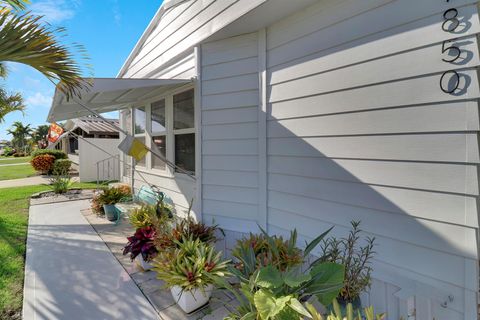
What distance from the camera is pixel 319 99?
2553 millimetres

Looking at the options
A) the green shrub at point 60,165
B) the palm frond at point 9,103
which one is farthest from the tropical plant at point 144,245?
the green shrub at point 60,165

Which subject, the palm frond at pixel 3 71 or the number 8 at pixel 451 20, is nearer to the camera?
the number 8 at pixel 451 20

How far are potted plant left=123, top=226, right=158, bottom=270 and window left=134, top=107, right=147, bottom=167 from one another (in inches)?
110

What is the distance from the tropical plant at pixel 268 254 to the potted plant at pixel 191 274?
0.21m

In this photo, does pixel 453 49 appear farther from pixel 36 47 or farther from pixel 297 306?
pixel 36 47

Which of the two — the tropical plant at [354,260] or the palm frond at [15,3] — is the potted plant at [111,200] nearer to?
the palm frond at [15,3]

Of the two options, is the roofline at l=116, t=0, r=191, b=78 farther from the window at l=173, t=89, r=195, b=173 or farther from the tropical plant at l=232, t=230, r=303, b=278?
the tropical plant at l=232, t=230, r=303, b=278

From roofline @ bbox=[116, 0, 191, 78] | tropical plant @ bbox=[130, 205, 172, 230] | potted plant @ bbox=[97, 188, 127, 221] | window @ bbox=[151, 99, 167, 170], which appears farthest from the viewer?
potted plant @ bbox=[97, 188, 127, 221]

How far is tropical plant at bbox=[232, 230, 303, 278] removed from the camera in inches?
92.5

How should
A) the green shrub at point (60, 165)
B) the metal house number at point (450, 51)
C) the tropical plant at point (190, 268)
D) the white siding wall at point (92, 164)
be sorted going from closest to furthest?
Result: the metal house number at point (450, 51)
the tropical plant at point (190, 268)
the white siding wall at point (92, 164)
the green shrub at point (60, 165)

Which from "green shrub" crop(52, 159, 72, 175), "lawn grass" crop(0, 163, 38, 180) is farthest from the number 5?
"lawn grass" crop(0, 163, 38, 180)

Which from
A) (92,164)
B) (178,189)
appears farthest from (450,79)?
(92,164)

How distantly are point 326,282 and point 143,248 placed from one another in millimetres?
2267

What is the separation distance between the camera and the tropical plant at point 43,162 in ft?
42.6
